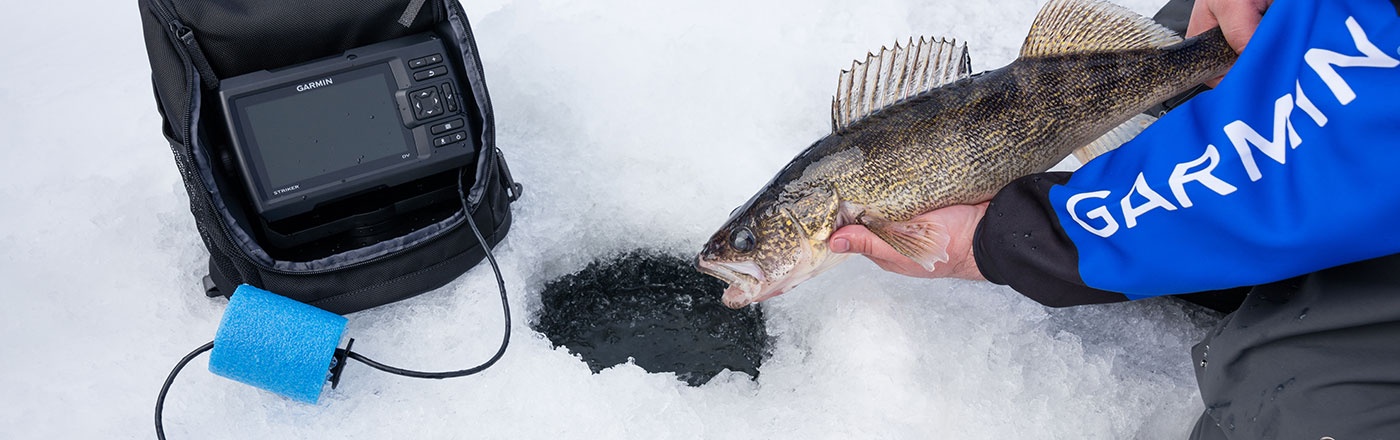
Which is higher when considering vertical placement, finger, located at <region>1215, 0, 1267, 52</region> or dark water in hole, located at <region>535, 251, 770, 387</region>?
finger, located at <region>1215, 0, 1267, 52</region>

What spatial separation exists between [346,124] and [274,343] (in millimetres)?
488

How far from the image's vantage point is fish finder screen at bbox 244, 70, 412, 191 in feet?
5.89

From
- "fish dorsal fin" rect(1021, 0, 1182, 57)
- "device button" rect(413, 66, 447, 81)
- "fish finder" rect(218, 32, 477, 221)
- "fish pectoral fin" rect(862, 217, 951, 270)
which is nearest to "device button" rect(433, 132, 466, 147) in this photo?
"fish finder" rect(218, 32, 477, 221)

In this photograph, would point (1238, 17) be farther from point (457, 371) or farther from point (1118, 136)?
point (457, 371)

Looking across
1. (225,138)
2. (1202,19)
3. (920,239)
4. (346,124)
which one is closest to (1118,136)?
(1202,19)

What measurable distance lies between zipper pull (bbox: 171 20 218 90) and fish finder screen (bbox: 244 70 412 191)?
0.09 meters

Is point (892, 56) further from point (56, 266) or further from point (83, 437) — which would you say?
point (56, 266)

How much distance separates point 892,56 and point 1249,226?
0.81 m

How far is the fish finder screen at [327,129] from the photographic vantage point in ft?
5.89

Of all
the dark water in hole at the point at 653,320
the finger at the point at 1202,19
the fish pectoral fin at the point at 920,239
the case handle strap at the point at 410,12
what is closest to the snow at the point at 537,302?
the dark water in hole at the point at 653,320

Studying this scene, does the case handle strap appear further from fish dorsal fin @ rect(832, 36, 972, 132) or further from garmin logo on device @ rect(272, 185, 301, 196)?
fish dorsal fin @ rect(832, 36, 972, 132)

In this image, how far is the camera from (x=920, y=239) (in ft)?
5.77

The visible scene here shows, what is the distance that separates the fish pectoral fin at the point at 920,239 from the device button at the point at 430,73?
3.42ft

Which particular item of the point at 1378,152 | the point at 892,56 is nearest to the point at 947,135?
the point at 892,56
